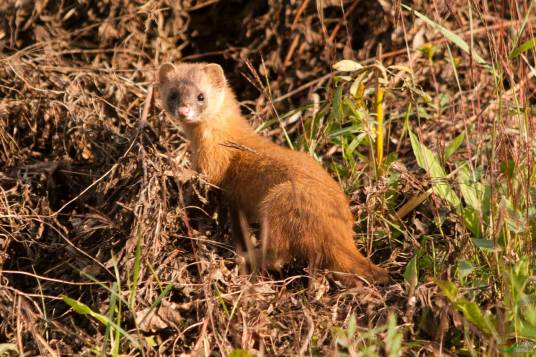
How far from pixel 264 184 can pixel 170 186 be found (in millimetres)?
722

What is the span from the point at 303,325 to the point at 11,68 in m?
3.27

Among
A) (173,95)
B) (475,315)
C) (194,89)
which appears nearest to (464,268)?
(475,315)

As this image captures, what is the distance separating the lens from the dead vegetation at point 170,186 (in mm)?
4043

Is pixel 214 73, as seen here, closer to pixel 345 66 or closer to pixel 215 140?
pixel 215 140

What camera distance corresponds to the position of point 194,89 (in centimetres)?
534

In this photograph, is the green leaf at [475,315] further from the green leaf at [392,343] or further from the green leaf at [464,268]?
the green leaf at [392,343]

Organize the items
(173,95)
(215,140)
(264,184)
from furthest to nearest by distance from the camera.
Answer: (173,95) → (215,140) → (264,184)

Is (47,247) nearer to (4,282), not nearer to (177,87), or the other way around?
(4,282)

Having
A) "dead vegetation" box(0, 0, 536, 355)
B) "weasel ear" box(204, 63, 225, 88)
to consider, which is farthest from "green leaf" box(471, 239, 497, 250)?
"weasel ear" box(204, 63, 225, 88)

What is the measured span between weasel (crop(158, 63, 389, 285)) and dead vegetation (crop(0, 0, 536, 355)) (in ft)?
0.51

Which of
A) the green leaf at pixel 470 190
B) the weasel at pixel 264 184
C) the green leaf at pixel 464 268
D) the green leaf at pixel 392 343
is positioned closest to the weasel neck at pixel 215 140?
the weasel at pixel 264 184

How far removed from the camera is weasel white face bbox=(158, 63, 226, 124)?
5.27 m

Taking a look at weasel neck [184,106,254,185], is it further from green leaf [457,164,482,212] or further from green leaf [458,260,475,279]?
green leaf [458,260,475,279]

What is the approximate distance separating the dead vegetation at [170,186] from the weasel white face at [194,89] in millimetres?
263
